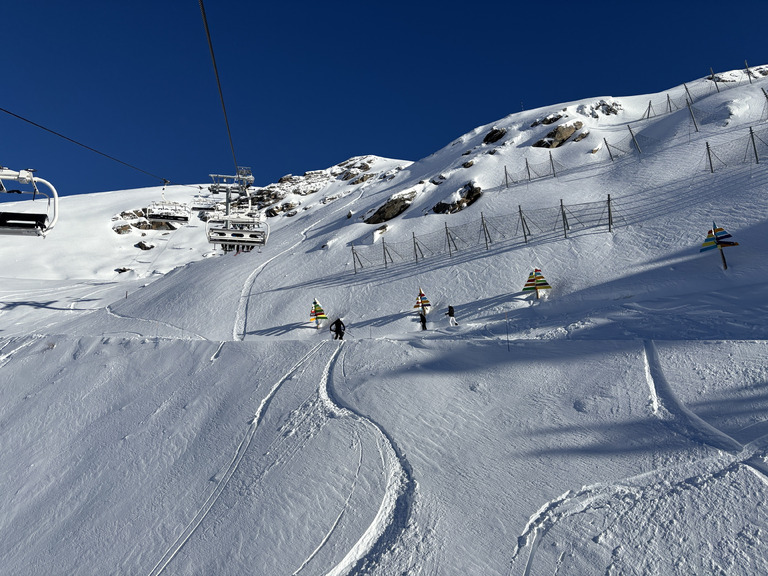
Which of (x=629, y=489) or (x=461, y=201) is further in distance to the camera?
(x=461, y=201)

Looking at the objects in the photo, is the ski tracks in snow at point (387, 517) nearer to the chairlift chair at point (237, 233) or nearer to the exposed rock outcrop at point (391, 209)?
the chairlift chair at point (237, 233)

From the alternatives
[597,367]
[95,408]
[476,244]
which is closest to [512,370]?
[597,367]

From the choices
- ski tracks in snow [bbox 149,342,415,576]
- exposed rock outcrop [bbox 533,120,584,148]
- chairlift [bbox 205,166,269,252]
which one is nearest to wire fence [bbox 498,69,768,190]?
exposed rock outcrop [bbox 533,120,584,148]

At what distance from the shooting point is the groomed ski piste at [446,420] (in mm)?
5957

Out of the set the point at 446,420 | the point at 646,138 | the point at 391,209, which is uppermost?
the point at 646,138

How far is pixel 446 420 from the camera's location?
861 centimetres

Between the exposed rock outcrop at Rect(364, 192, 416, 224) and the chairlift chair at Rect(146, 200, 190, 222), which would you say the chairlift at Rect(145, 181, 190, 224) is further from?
the exposed rock outcrop at Rect(364, 192, 416, 224)

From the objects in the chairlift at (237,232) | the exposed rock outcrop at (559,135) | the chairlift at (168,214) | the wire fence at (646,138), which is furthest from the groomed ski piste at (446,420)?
the exposed rock outcrop at (559,135)

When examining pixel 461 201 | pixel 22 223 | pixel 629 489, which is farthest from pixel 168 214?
pixel 629 489

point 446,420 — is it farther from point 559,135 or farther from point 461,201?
point 559,135

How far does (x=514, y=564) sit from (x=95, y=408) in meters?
11.3

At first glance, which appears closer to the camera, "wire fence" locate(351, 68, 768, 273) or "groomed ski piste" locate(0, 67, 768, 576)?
"groomed ski piste" locate(0, 67, 768, 576)

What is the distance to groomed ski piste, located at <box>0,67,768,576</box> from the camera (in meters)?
5.96

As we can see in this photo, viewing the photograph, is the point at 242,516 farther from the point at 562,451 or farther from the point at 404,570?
the point at 562,451
